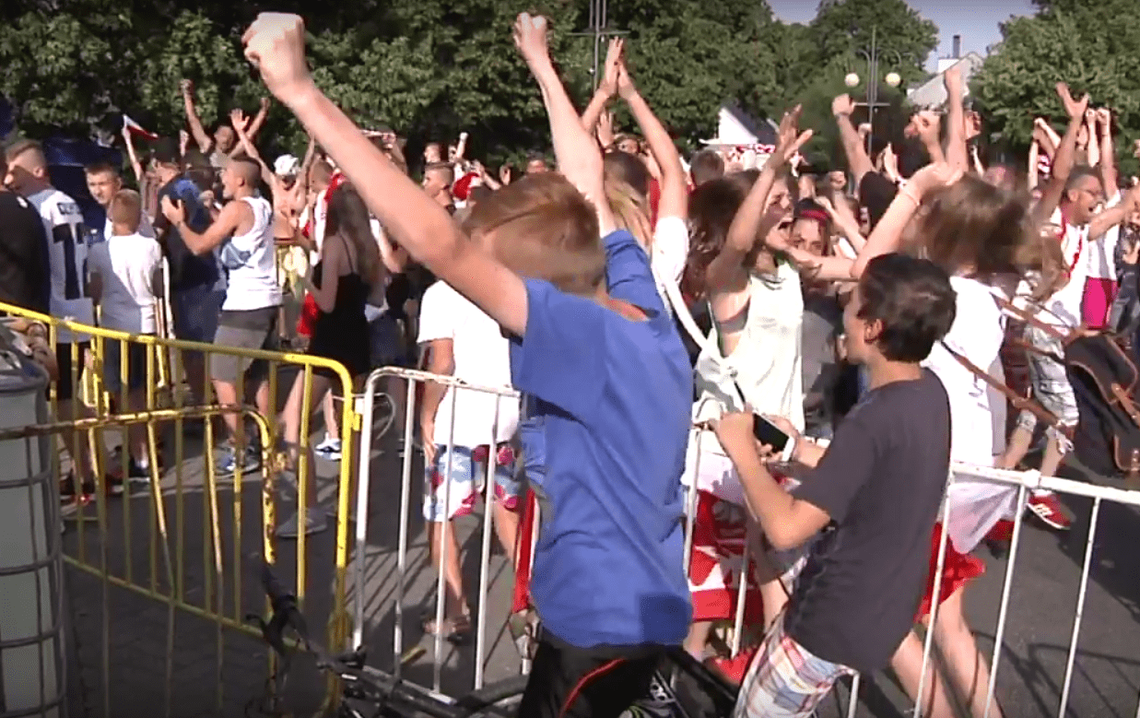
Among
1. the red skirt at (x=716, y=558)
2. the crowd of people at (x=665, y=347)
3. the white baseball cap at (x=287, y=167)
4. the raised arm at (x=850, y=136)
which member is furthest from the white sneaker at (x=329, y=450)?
the white baseball cap at (x=287, y=167)

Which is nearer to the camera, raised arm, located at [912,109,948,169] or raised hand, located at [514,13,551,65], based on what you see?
raised hand, located at [514,13,551,65]

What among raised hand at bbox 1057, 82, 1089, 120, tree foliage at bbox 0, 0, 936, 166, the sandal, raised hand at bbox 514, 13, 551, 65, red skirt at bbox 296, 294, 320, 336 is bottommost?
the sandal

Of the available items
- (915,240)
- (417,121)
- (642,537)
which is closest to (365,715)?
(642,537)

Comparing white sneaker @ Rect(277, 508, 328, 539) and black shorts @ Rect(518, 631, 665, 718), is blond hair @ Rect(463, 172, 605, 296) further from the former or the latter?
white sneaker @ Rect(277, 508, 328, 539)

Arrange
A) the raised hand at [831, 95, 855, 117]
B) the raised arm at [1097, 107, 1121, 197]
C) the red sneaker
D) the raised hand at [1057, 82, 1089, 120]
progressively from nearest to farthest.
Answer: the raised hand at [831, 95, 855, 117] < the red sneaker < the raised hand at [1057, 82, 1089, 120] < the raised arm at [1097, 107, 1121, 197]

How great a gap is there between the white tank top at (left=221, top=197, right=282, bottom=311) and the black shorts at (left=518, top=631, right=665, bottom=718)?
16.2 feet

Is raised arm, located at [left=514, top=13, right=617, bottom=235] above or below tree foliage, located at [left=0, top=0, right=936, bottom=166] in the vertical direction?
below

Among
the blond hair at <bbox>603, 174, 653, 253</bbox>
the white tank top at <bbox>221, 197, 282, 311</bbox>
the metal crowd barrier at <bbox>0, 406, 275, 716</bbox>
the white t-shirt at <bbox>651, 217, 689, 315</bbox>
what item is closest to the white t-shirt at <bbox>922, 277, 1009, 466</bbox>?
the white t-shirt at <bbox>651, 217, 689, 315</bbox>

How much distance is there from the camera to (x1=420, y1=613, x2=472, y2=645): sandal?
4.76 meters

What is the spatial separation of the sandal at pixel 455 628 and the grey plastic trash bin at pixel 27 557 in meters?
1.72

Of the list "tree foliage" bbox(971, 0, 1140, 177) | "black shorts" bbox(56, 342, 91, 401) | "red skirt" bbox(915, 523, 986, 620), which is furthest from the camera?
"tree foliage" bbox(971, 0, 1140, 177)

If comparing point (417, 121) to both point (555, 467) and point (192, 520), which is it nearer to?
point (192, 520)

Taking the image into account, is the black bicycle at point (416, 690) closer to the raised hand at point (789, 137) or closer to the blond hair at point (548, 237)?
the blond hair at point (548, 237)

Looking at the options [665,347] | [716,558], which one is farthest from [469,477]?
[665,347]
